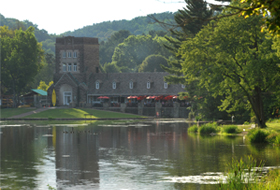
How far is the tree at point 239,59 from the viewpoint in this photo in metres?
35.6

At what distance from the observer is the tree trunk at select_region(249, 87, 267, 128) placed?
37688 millimetres

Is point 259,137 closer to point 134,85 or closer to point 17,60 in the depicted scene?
point 134,85

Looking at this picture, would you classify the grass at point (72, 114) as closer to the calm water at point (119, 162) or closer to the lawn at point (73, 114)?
the lawn at point (73, 114)

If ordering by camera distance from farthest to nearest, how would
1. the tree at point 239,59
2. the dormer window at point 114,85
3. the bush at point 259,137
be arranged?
the dormer window at point 114,85 → the tree at point 239,59 → the bush at point 259,137

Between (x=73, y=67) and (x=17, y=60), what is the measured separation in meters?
12.4

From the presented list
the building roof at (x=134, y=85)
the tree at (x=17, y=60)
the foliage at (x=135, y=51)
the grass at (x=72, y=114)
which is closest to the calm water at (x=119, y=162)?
the grass at (x=72, y=114)

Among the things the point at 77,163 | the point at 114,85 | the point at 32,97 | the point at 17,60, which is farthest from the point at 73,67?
the point at 77,163

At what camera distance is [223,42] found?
37.9 metres

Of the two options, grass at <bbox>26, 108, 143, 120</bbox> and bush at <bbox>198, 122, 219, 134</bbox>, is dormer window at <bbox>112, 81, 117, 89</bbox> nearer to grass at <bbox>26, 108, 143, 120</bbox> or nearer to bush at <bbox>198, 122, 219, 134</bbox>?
grass at <bbox>26, 108, 143, 120</bbox>

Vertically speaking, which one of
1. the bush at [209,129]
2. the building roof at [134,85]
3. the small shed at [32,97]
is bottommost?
the bush at [209,129]

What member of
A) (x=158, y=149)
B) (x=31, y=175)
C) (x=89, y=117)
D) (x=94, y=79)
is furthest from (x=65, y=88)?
(x=31, y=175)

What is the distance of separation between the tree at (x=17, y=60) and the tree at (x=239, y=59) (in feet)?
218

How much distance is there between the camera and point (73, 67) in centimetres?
10200

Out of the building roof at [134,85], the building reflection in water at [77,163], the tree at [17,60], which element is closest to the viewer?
the building reflection in water at [77,163]
